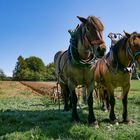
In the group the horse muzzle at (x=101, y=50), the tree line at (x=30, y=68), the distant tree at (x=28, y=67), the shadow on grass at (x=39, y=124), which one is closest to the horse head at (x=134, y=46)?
the horse muzzle at (x=101, y=50)

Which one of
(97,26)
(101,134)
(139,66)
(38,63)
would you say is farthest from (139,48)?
(38,63)

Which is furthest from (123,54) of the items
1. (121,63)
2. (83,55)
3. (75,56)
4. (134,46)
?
(75,56)

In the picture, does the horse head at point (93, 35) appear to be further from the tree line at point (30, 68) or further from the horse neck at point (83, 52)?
the tree line at point (30, 68)

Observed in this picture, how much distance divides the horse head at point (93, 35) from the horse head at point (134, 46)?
0.89 metres

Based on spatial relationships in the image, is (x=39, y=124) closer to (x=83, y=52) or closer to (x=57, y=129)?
(x=57, y=129)

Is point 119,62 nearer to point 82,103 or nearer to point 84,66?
point 84,66

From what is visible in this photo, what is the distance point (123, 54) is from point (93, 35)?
127cm

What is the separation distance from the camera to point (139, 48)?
7.96m

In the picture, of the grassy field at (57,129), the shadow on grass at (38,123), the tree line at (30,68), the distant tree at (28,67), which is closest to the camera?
the grassy field at (57,129)

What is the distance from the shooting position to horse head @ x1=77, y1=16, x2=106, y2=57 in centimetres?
728

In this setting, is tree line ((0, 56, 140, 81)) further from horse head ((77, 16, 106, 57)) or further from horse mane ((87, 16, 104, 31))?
horse mane ((87, 16, 104, 31))

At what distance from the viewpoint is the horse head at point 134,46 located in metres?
7.97

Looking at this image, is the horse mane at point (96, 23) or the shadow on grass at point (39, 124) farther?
the horse mane at point (96, 23)

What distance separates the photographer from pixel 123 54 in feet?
27.9
